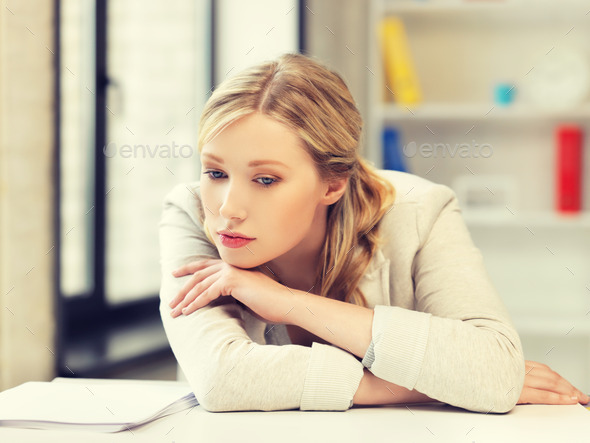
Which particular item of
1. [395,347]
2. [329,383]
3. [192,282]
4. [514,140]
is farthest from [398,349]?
[514,140]

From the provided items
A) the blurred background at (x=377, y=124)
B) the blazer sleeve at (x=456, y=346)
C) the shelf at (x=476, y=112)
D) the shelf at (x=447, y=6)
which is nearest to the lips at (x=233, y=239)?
the blazer sleeve at (x=456, y=346)

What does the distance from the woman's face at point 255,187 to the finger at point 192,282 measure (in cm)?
6

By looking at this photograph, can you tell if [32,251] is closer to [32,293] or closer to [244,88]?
[32,293]

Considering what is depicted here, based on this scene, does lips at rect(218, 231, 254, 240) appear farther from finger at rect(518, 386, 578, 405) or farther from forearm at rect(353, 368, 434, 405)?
finger at rect(518, 386, 578, 405)

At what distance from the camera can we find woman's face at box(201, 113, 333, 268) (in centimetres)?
101

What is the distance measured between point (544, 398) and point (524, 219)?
70.8 inches

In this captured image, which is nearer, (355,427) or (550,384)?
(355,427)

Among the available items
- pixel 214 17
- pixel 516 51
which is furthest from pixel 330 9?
pixel 516 51

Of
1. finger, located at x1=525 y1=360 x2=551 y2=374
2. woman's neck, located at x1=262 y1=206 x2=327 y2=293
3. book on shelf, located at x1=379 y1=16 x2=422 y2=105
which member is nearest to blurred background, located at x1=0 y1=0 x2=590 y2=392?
book on shelf, located at x1=379 y1=16 x2=422 y2=105

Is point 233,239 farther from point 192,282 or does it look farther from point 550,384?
point 550,384

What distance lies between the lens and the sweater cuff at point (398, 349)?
96cm

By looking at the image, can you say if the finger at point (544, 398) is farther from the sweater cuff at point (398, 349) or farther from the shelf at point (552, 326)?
the shelf at point (552, 326)

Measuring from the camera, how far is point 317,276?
1.26m

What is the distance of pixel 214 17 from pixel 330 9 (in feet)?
1.64
